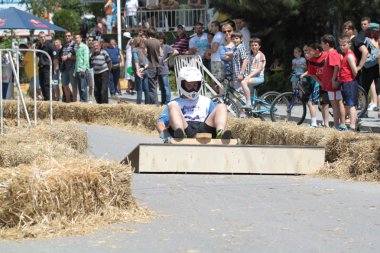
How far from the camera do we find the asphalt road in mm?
7363

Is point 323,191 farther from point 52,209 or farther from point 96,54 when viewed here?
point 96,54

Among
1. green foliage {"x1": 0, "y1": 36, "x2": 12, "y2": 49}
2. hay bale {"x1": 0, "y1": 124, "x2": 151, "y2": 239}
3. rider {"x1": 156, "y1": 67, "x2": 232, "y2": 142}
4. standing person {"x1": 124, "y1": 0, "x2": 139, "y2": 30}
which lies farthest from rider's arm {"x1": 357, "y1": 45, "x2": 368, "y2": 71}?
green foliage {"x1": 0, "y1": 36, "x2": 12, "y2": 49}

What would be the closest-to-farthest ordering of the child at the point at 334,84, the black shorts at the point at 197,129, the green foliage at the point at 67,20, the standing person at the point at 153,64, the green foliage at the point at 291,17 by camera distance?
the black shorts at the point at 197,129 < the child at the point at 334,84 < the standing person at the point at 153,64 < the green foliage at the point at 291,17 < the green foliage at the point at 67,20

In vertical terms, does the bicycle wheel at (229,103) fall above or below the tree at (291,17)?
Answer: below

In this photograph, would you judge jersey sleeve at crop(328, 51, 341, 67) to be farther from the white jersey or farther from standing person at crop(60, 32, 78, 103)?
standing person at crop(60, 32, 78, 103)

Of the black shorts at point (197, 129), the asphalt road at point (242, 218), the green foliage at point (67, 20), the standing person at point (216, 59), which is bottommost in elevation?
the asphalt road at point (242, 218)

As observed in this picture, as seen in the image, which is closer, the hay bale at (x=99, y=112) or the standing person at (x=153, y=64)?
the hay bale at (x=99, y=112)

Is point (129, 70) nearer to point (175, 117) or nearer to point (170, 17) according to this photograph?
point (170, 17)

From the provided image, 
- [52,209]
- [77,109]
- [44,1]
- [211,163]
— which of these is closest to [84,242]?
[52,209]

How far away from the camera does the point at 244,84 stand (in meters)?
18.3

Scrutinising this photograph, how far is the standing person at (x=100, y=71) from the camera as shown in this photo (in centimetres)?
2297

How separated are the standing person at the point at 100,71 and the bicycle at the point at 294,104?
20.6 ft

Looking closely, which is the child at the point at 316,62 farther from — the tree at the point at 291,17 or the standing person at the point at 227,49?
the tree at the point at 291,17

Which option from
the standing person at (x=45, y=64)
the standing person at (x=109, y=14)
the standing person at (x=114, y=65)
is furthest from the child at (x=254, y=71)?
the standing person at (x=109, y=14)
